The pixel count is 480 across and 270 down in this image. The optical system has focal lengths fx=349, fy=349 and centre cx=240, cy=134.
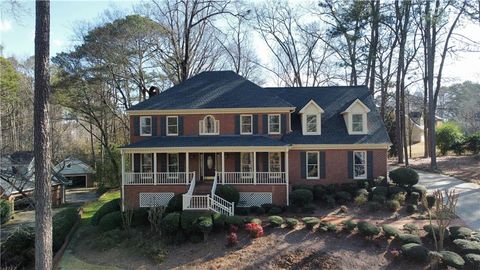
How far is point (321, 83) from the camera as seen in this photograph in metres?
41.2

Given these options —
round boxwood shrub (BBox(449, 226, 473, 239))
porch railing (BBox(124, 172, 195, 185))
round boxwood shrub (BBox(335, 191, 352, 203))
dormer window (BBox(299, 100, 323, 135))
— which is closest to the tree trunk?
porch railing (BBox(124, 172, 195, 185))

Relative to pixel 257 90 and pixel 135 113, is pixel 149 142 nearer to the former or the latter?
pixel 135 113

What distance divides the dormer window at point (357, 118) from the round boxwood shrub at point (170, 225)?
11707 millimetres

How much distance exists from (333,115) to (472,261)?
12.0 metres

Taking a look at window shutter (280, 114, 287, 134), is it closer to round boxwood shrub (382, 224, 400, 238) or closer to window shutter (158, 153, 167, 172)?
window shutter (158, 153, 167, 172)

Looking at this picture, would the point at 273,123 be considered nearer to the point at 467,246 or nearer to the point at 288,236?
the point at 288,236

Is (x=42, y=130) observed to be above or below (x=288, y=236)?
above

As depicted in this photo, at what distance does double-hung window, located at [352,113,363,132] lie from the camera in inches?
840

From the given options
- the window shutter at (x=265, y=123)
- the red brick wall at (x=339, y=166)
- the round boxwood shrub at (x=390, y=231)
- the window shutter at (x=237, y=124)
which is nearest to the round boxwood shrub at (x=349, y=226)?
the round boxwood shrub at (x=390, y=231)

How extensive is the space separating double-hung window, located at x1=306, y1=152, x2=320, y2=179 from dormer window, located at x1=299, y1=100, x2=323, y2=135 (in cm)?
144

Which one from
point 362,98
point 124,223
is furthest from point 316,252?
point 362,98

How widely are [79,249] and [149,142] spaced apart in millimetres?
7015

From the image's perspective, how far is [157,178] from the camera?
66.9 ft

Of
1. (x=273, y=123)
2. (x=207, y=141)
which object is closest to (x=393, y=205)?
(x=273, y=123)
